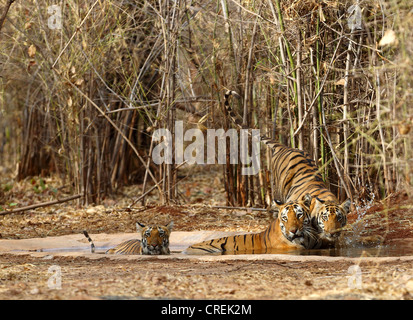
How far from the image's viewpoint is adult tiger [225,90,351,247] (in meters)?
4.97

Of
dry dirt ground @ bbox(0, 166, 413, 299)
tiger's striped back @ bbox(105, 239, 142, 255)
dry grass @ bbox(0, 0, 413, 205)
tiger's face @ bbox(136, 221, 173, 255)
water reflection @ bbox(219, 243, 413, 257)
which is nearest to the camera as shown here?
dry dirt ground @ bbox(0, 166, 413, 299)

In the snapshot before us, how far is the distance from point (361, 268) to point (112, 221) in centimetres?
392

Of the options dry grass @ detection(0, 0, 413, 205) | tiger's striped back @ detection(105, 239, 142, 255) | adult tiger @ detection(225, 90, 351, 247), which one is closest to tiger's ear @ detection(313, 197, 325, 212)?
adult tiger @ detection(225, 90, 351, 247)

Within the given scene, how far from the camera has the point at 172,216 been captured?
7.02 meters

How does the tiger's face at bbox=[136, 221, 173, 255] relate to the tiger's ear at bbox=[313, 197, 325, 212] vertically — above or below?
below

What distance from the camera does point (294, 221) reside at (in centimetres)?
492

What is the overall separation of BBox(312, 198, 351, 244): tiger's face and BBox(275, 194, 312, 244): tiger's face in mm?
96

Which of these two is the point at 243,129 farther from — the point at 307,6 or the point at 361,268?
the point at 361,268

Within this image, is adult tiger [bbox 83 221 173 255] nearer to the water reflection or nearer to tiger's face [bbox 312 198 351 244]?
the water reflection

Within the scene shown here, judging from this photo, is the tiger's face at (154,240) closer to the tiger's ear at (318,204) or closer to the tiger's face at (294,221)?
the tiger's face at (294,221)

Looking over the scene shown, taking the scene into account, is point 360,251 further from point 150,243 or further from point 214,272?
point 150,243

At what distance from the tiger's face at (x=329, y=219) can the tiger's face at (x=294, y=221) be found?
0.10 meters

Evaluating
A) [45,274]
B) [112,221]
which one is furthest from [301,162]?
[45,274]

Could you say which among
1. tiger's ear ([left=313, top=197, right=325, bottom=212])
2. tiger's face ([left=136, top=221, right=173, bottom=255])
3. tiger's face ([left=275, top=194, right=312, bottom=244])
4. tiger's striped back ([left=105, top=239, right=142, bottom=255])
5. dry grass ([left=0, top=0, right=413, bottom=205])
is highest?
dry grass ([left=0, top=0, right=413, bottom=205])
